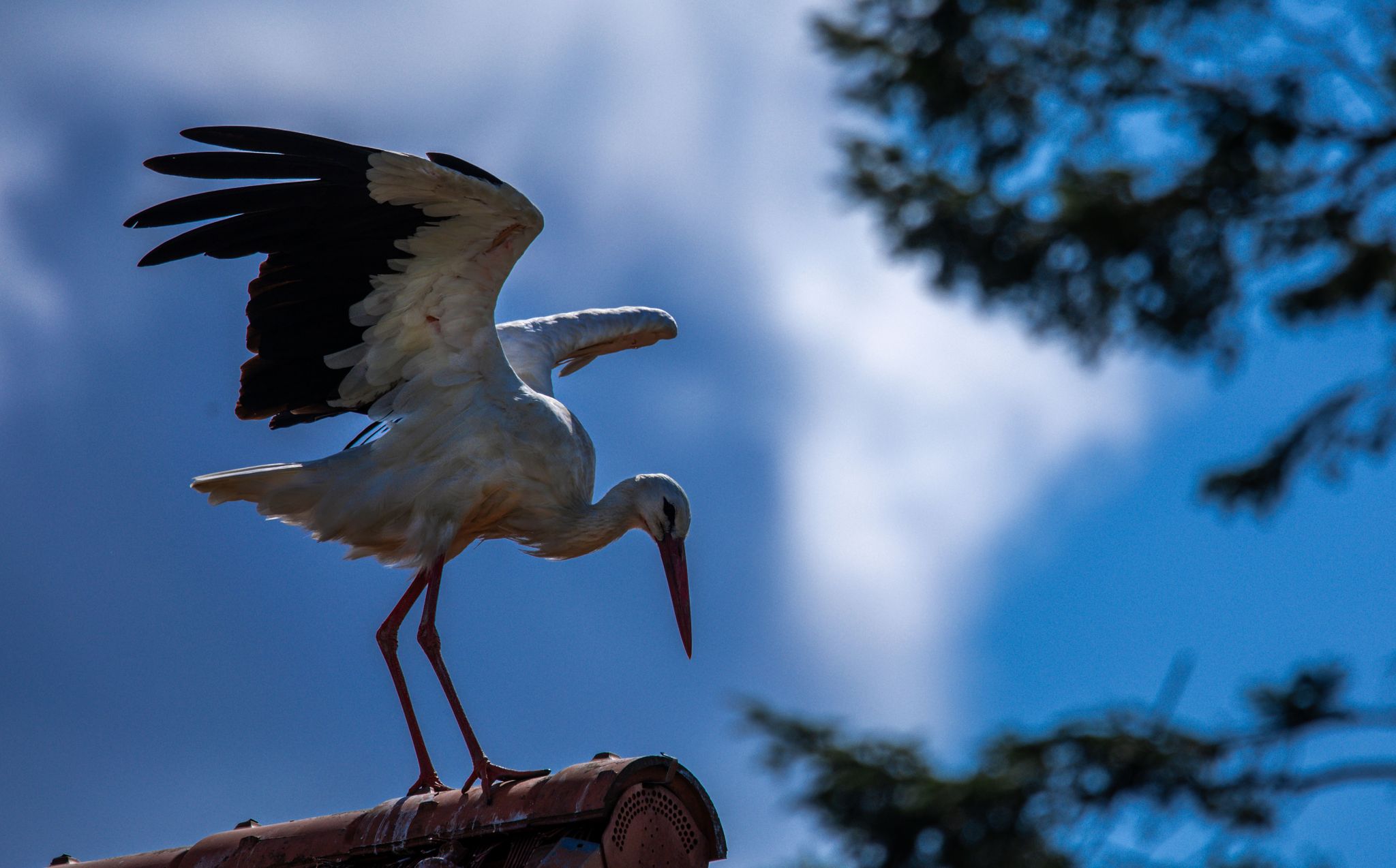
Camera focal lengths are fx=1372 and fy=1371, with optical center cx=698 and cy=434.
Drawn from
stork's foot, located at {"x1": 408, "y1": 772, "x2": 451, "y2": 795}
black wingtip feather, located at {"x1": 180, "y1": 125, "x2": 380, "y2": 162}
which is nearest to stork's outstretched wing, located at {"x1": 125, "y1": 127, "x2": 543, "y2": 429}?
black wingtip feather, located at {"x1": 180, "y1": 125, "x2": 380, "y2": 162}

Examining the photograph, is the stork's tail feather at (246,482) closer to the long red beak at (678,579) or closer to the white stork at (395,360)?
the white stork at (395,360)

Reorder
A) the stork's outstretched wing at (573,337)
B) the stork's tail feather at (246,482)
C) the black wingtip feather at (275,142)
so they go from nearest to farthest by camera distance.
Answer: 1. the black wingtip feather at (275,142)
2. the stork's tail feather at (246,482)
3. the stork's outstretched wing at (573,337)

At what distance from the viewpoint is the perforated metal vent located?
11.4 feet

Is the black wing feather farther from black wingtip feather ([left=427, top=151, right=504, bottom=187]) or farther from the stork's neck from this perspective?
the stork's neck

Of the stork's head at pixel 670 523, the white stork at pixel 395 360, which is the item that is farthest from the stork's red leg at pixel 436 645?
the stork's head at pixel 670 523

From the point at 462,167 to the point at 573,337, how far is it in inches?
68.1

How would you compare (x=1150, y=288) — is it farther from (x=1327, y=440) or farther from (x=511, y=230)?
(x=511, y=230)

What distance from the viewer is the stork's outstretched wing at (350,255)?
4.44m

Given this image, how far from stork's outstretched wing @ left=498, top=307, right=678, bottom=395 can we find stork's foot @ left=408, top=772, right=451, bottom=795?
1640 mm

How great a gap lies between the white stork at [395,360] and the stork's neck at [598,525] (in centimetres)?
2

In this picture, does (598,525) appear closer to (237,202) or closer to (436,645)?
(436,645)

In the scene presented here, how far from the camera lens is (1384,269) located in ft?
21.4

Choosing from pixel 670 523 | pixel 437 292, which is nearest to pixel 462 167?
pixel 437 292

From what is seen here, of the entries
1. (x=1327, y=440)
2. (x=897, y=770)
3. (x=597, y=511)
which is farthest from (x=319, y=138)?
(x=1327, y=440)
